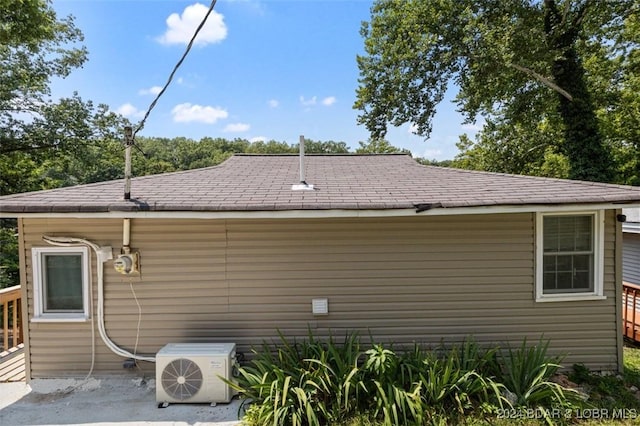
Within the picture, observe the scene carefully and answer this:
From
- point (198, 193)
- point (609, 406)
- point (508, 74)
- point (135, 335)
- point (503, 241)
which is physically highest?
point (508, 74)

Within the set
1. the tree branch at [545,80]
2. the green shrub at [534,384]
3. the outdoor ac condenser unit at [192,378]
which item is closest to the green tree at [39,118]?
the outdoor ac condenser unit at [192,378]

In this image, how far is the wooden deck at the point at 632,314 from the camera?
5832 millimetres

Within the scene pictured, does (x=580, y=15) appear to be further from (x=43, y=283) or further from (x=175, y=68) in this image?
(x=43, y=283)

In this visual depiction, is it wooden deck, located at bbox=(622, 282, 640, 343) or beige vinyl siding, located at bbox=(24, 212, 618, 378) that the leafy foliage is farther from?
wooden deck, located at bbox=(622, 282, 640, 343)

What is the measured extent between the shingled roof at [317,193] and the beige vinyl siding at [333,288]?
0.36 m

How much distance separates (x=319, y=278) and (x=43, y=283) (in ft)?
11.3

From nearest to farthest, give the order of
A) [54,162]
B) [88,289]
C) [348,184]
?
1. [88,289]
2. [348,184]
3. [54,162]

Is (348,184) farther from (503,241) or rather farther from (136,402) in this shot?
(136,402)

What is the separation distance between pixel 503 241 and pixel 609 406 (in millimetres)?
2047

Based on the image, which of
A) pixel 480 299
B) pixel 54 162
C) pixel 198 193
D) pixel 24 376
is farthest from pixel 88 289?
pixel 54 162

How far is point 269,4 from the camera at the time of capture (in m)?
6.25

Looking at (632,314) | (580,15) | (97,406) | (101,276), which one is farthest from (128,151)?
(580,15)

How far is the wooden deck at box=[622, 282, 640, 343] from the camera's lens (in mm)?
5832


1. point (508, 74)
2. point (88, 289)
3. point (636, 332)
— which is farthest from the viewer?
point (508, 74)
